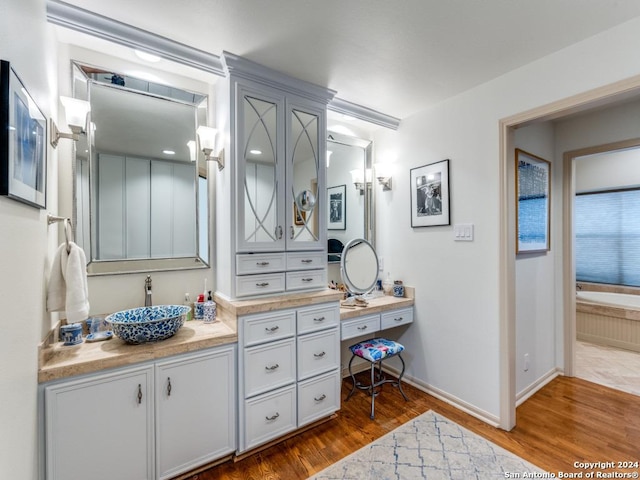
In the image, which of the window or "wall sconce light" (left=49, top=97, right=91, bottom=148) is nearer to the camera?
"wall sconce light" (left=49, top=97, right=91, bottom=148)

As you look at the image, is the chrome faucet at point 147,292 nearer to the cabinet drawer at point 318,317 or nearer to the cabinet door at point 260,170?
the cabinet door at point 260,170

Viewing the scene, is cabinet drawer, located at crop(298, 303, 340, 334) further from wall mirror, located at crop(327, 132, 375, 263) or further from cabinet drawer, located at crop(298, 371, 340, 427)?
wall mirror, located at crop(327, 132, 375, 263)

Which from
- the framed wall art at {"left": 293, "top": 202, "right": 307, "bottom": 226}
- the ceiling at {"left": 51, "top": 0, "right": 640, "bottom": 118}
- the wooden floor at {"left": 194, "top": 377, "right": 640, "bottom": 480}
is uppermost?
the ceiling at {"left": 51, "top": 0, "right": 640, "bottom": 118}

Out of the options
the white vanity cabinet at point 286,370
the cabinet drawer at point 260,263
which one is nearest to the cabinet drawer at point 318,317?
the white vanity cabinet at point 286,370

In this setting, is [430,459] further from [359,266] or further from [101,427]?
[101,427]

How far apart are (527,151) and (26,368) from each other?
354cm

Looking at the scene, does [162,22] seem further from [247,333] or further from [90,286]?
[247,333]

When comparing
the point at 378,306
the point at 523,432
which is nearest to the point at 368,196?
the point at 378,306

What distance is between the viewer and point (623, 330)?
3.48 meters

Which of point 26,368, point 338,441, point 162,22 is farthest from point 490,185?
point 26,368

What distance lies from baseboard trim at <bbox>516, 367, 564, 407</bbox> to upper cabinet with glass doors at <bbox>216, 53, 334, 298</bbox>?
76.3 inches

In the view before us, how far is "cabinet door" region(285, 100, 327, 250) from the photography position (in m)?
2.20

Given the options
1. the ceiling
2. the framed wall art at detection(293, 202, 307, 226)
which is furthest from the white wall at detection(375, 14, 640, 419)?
the framed wall art at detection(293, 202, 307, 226)

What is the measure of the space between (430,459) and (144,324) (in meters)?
1.87
